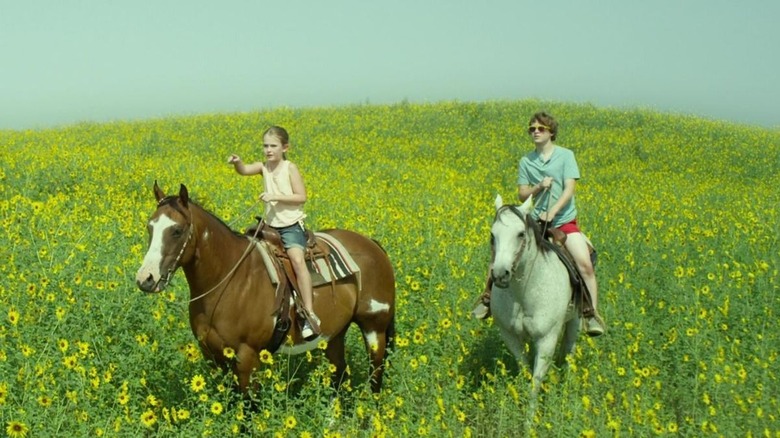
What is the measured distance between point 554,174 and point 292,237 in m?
2.26

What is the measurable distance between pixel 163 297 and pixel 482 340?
10.0ft

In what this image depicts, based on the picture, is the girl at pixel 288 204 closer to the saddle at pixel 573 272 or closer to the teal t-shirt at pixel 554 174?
the teal t-shirt at pixel 554 174

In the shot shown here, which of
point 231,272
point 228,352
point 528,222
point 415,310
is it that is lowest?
point 415,310

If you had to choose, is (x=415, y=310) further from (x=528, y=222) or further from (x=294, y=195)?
(x=294, y=195)

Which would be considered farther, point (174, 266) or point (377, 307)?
point (377, 307)

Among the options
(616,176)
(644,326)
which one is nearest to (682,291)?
(644,326)

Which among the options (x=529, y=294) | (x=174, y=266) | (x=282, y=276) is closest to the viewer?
(x=174, y=266)

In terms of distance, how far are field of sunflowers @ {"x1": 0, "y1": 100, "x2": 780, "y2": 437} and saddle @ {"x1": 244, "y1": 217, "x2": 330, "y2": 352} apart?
26cm

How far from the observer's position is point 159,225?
4938 millimetres

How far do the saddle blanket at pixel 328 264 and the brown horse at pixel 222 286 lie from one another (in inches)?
2.4

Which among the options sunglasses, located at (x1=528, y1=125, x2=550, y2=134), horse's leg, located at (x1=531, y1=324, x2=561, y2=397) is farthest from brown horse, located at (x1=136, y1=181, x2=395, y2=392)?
sunglasses, located at (x1=528, y1=125, x2=550, y2=134)

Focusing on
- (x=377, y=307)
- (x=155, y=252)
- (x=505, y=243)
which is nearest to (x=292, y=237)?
(x=377, y=307)

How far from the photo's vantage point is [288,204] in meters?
5.82

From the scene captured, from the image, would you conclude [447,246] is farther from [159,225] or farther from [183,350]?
[159,225]
